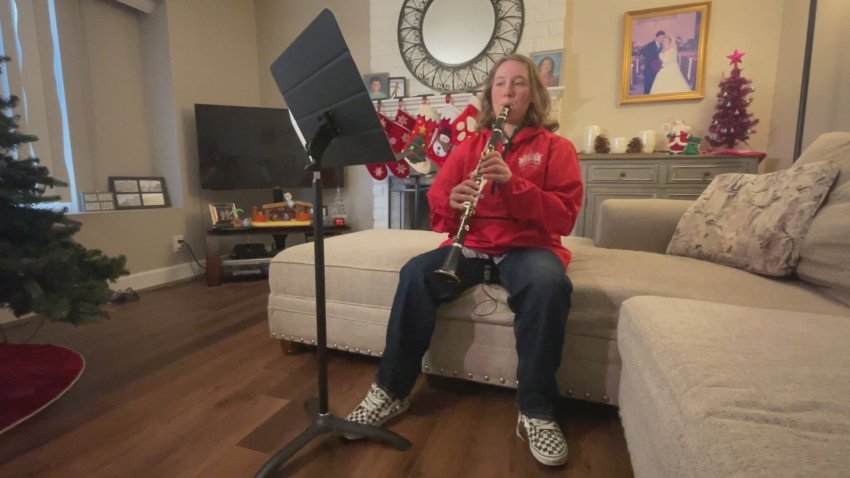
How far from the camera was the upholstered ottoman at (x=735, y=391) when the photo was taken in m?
0.42

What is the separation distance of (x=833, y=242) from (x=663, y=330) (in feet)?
2.17

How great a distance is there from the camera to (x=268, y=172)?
311 centimetres

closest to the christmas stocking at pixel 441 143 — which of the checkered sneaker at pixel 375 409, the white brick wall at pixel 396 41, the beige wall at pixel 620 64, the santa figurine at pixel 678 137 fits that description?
the white brick wall at pixel 396 41

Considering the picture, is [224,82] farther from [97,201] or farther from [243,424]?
[243,424]

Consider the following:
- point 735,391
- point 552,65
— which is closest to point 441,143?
point 552,65

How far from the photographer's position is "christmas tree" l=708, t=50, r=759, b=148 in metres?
2.46

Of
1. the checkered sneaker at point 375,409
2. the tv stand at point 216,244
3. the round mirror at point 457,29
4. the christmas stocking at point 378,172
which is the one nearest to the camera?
the checkered sneaker at point 375,409

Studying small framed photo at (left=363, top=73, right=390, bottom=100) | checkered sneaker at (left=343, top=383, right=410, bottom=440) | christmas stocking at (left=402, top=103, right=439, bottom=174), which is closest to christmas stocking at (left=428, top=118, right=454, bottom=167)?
christmas stocking at (left=402, top=103, right=439, bottom=174)

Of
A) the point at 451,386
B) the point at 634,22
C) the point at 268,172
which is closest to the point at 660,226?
the point at 451,386

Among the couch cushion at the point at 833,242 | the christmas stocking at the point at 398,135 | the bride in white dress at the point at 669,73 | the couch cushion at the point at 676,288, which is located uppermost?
the bride in white dress at the point at 669,73

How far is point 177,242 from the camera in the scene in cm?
281

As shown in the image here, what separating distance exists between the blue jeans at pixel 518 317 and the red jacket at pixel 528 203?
0.06m

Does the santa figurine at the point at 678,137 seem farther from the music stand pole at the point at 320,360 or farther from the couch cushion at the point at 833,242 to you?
the music stand pole at the point at 320,360

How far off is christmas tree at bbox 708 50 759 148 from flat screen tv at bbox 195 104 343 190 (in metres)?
2.68
